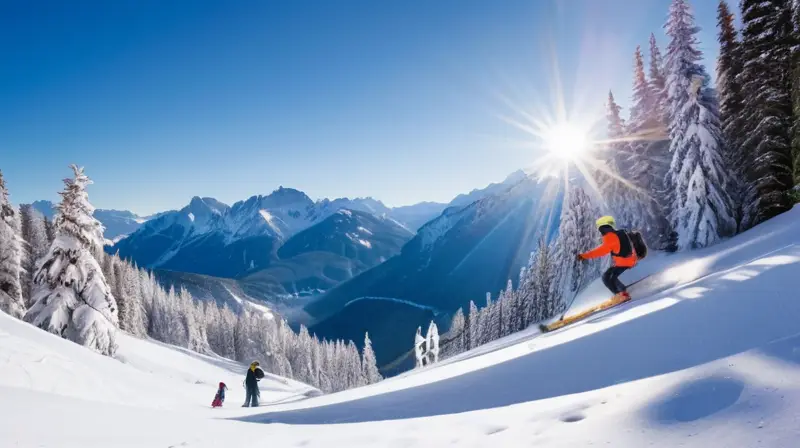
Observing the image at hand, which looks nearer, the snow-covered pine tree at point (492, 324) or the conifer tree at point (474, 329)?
the snow-covered pine tree at point (492, 324)

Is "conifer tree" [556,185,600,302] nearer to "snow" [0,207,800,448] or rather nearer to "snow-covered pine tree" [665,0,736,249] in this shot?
"snow-covered pine tree" [665,0,736,249]

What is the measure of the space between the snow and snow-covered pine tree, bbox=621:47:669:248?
72.8ft

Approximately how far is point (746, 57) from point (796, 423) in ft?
91.2

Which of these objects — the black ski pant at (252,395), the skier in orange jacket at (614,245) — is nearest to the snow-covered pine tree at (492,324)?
the black ski pant at (252,395)

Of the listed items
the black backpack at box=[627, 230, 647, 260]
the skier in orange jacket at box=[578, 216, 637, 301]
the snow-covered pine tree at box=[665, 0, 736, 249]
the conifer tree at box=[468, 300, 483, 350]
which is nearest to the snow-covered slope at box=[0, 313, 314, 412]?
the skier in orange jacket at box=[578, 216, 637, 301]

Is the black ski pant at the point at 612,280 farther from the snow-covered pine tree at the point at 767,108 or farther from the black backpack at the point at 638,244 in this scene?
the snow-covered pine tree at the point at 767,108

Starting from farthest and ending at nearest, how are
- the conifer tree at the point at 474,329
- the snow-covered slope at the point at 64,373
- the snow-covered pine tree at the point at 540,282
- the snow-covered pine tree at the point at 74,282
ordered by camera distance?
the conifer tree at the point at 474,329 < the snow-covered pine tree at the point at 540,282 < the snow-covered pine tree at the point at 74,282 < the snow-covered slope at the point at 64,373

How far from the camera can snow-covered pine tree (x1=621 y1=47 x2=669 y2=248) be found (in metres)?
27.6

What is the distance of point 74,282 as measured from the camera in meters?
22.5

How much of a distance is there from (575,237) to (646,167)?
750cm

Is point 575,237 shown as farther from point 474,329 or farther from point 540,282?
point 474,329

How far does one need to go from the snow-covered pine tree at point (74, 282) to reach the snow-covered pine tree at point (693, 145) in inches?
1315

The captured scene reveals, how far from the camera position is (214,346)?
288 feet

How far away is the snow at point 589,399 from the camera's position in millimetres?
3172
